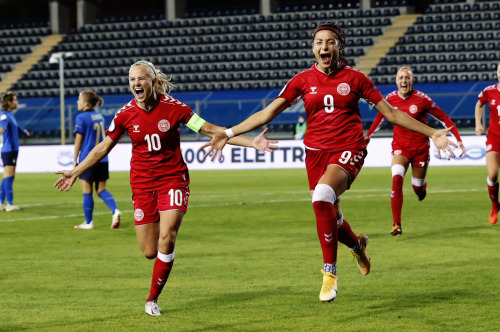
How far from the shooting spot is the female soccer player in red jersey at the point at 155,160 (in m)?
6.86

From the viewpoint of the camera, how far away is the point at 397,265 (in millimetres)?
9164

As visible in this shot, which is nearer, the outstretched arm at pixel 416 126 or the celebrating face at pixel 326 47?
the outstretched arm at pixel 416 126

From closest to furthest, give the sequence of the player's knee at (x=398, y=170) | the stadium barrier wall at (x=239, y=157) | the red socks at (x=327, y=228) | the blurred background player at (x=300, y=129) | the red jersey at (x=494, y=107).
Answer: the red socks at (x=327, y=228)
the player's knee at (x=398, y=170)
the red jersey at (x=494, y=107)
the stadium barrier wall at (x=239, y=157)
the blurred background player at (x=300, y=129)

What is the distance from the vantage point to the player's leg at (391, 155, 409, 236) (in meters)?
11.9

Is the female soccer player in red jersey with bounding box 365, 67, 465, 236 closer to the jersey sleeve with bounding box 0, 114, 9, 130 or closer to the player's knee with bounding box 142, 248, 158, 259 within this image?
the player's knee with bounding box 142, 248, 158, 259

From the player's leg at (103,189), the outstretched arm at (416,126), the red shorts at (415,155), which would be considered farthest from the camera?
the player's leg at (103,189)

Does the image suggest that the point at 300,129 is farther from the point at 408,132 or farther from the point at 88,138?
the point at 408,132

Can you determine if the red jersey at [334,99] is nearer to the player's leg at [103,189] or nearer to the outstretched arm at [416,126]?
the outstretched arm at [416,126]

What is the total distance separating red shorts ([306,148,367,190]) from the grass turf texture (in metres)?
1.01

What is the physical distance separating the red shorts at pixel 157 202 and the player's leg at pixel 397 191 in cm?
544

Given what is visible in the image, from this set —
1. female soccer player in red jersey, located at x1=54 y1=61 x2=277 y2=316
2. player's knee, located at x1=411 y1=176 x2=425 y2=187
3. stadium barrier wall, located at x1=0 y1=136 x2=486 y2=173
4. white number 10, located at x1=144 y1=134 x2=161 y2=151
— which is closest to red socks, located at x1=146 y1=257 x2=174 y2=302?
female soccer player in red jersey, located at x1=54 y1=61 x2=277 y2=316

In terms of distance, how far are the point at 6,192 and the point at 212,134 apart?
11.2 meters

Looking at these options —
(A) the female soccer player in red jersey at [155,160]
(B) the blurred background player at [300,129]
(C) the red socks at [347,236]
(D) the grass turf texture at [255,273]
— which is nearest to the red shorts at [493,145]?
(D) the grass turf texture at [255,273]

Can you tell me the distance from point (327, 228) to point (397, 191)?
17.1ft
